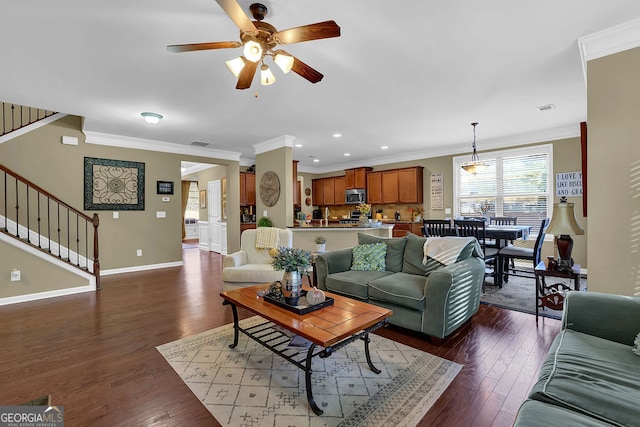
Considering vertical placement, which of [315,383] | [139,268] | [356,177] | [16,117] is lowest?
[315,383]

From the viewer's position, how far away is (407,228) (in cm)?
696

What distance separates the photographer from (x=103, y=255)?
5395 millimetres

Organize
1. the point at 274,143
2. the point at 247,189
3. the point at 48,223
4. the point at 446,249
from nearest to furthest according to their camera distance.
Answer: the point at 446,249 < the point at 48,223 < the point at 274,143 < the point at 247,189

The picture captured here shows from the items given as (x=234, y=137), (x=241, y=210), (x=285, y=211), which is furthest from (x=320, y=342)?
(x=241, y=210)

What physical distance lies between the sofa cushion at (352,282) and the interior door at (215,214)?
5.49 meters

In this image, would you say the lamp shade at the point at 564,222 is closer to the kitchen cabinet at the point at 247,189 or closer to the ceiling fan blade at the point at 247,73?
the ceiling fan blade at the point at 247,73

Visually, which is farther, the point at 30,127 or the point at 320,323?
the point at 30,127

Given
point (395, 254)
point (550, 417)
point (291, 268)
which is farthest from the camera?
point (395, 254)

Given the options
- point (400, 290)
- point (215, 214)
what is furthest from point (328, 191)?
point (400, 290)

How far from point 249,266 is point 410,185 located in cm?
487

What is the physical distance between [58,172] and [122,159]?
0.98m

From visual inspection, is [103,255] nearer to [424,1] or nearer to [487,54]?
[424,1]

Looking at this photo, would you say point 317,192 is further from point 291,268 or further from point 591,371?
point 591,371

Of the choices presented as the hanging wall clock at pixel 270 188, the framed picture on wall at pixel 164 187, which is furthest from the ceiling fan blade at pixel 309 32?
the framed picture on wall at pixel 164 187
